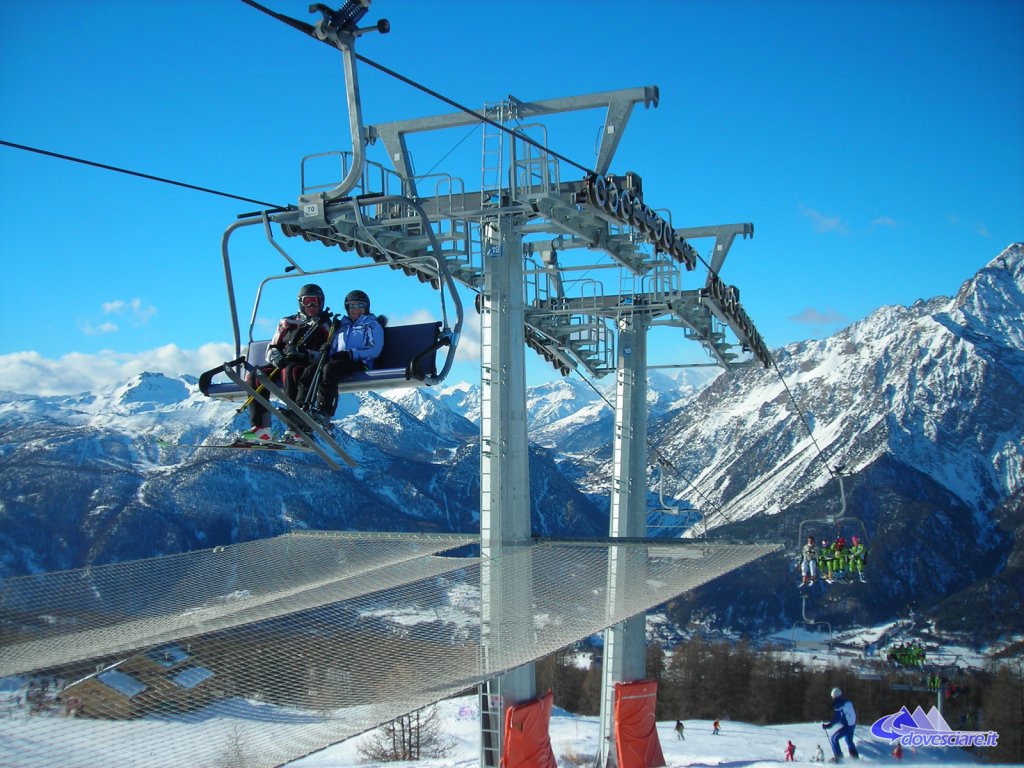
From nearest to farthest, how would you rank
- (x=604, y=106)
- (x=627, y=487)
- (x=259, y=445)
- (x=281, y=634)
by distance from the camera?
(x=259, y=445) → (x=281, y=634) → (x=604, y=106) → (x=627, y=487)

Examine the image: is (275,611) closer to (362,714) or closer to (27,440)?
(362,714)

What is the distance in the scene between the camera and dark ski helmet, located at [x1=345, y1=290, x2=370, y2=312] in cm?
1030

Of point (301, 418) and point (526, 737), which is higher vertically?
point (301, 418)

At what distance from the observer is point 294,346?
33.8ft

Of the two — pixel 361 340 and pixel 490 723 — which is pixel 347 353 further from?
pixel 490 723

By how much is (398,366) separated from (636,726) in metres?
10.4

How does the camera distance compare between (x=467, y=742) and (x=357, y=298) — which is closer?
Result: (x=357, y=298)

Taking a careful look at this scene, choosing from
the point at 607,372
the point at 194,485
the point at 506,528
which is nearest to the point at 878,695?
the point at 607,372

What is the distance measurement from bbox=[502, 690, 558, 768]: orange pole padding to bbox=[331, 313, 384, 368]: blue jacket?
4782 millimetres

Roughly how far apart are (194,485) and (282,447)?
168 metres

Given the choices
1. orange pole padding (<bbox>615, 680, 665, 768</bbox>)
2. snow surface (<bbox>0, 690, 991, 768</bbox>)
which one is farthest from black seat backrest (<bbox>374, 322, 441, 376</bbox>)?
orange pole padding (<bbox>615, 680, 665, 768</bbox>)

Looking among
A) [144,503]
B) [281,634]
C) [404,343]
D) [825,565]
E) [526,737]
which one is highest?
[404,343]
